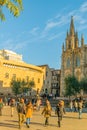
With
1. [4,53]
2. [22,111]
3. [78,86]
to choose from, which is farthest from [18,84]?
[22,111]

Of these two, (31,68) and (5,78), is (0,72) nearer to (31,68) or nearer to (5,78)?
(5,78)

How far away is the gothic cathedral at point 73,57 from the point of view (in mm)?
87875

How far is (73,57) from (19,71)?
15045mm

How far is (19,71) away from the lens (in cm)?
8725

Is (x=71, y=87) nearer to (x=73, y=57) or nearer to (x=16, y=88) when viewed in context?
(x=16, y=88)

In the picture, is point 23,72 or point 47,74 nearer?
point 23,72

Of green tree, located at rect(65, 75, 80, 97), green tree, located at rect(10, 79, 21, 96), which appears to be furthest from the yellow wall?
green tree, located at rect(65, 75, 80, 97)

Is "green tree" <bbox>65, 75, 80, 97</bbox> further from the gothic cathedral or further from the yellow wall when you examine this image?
the yellow wall

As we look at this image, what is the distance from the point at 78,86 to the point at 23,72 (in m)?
18.6

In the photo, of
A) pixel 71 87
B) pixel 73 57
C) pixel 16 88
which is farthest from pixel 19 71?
pixel 71 87

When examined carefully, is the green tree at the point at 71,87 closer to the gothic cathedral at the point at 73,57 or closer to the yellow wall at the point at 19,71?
the gothic cathedral at the point at 73,57

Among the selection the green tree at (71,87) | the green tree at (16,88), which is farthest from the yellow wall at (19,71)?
the green tree at (71,87)

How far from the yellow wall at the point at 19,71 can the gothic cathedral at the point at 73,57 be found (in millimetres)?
6472

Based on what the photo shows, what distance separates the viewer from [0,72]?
81125mm
